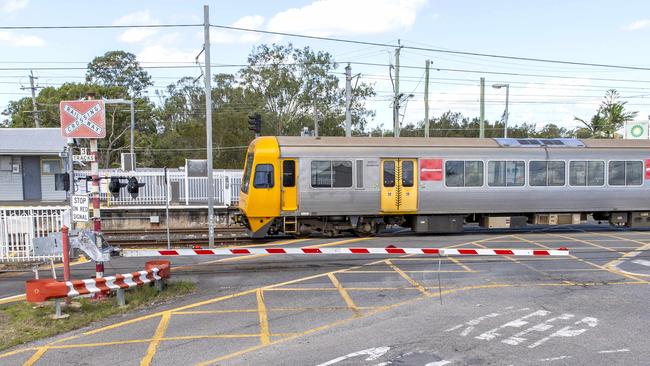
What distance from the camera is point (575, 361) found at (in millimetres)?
5992

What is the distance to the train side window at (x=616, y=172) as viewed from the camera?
17.2m

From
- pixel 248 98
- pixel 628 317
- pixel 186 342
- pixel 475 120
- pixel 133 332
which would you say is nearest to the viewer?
pixel 186 342

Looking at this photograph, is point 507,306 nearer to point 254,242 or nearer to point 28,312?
point 28,312

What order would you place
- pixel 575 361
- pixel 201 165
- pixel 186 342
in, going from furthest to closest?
pixel 201 165 → pixel 186 342 → pixel 575 361

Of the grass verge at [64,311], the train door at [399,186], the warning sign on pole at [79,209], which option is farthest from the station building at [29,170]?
the grass verge at [64,311]

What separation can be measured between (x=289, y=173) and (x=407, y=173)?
12.0 feet

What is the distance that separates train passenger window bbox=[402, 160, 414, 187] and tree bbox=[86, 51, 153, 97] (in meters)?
50.1

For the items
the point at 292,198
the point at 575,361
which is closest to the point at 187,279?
the point at 292,198

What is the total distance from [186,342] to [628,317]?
21.2 feet

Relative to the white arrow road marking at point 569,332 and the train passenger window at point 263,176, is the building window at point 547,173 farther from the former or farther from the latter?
the white arrow road marking at point 569,332

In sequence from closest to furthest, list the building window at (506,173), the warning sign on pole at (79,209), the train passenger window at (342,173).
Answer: the warning sign on pole at (79,209), the train passenger window at (342,173), the building window at (506,173)

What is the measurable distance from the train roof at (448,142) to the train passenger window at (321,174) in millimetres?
584

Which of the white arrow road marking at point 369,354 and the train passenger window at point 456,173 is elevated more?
the train passenger window at point 456,173

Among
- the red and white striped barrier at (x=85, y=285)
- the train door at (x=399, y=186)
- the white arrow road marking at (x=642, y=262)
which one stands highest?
the train door at (x=399, y=186)
